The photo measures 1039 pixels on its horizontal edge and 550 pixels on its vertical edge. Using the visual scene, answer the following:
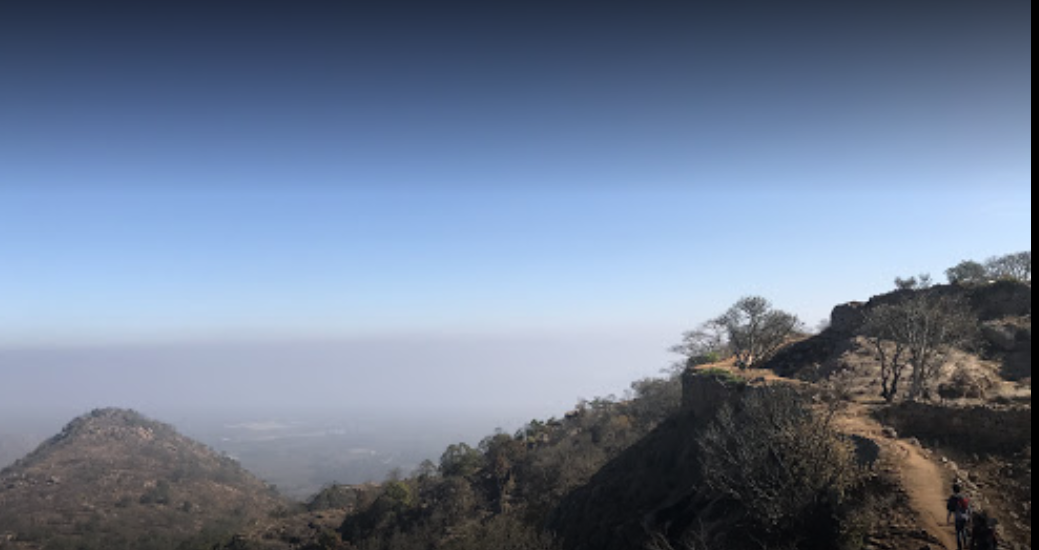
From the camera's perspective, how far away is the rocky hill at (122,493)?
277 feet

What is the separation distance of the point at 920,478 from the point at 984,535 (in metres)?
4.74

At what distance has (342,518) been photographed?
63.6m

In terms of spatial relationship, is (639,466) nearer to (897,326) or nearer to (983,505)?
(897,326)

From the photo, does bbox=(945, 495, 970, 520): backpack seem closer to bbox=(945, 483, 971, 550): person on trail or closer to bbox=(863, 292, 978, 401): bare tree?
bbox=(945, 483, 971, 550): person on trail

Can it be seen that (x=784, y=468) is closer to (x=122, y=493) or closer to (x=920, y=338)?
(x=920, y=338)

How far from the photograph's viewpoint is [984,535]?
1327 cm

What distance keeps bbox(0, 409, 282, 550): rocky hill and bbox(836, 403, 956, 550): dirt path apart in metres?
78.3

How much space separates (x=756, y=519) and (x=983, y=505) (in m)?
6.05

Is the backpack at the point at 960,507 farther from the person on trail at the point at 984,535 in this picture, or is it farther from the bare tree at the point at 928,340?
the bare tree at the point at 928,340

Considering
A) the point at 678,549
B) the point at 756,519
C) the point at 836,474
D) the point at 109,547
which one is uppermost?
the point at 836,474

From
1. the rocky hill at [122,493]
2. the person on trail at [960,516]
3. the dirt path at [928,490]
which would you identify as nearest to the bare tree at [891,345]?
the dirt path at [928,490]

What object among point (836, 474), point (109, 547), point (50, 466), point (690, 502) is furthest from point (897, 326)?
point (50, 466)

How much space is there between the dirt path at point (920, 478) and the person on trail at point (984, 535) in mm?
977

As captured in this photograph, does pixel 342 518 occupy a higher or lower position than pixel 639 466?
lower
